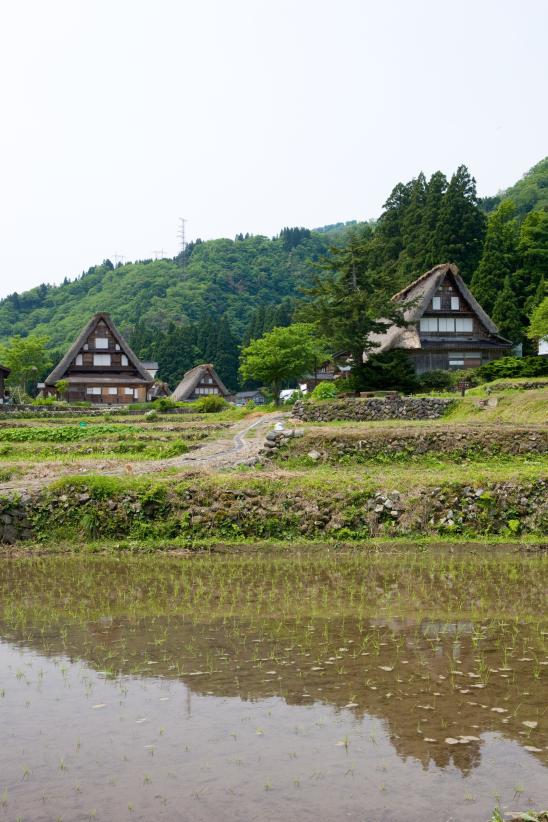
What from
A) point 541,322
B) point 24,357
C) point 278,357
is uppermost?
point 24,357

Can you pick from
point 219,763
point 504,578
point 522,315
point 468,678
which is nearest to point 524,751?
point 468,678

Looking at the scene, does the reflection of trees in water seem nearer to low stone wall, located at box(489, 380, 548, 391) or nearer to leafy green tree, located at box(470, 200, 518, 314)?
low stone wall, located at box(489, 380, 548, 391)

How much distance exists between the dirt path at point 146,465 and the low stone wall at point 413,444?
5.13ft

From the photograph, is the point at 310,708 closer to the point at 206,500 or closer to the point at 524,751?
the point at 524,751

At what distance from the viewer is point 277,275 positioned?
114750mm

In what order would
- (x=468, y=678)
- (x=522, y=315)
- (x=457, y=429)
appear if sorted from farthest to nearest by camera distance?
(x=522, y=315)
(x=457, y=429)
(x=468, y=678)

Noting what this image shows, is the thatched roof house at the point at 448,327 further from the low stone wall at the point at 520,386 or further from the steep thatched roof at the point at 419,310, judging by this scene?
the low stone wall at the point at 520,386

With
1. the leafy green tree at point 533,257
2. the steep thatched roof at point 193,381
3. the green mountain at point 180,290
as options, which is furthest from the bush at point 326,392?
the green mountain at point 180,290

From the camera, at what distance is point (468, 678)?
680 centimetres

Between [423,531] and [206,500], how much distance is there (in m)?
4.53

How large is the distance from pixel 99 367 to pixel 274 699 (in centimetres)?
5254

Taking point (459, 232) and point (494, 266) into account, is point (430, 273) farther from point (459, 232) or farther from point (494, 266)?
point (459, 232)

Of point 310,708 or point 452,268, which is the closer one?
point 310,708

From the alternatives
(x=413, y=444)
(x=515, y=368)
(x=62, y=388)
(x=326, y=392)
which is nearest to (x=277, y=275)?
(x=62, y=388)
